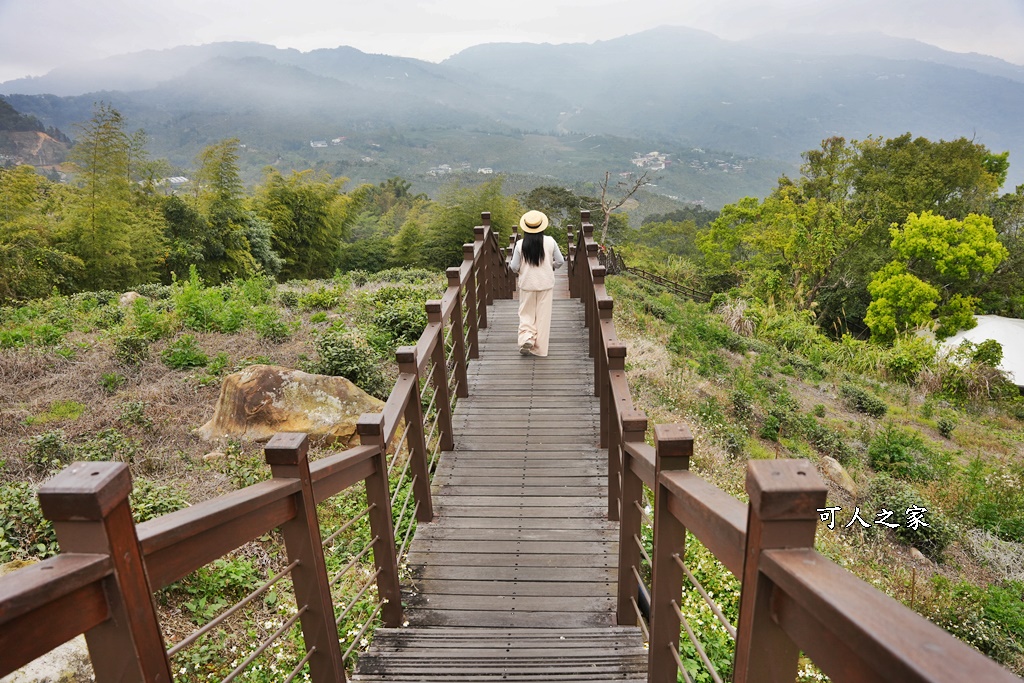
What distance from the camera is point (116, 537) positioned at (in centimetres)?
105

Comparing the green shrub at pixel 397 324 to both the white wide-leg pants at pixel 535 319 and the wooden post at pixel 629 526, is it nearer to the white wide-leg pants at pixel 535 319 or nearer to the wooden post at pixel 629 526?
the white wide-leg pants at pixel 535 319

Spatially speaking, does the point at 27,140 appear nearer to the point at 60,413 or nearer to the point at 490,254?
the point at 60,413

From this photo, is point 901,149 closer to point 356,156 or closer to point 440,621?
point 440,621

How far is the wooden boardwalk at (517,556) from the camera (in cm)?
252

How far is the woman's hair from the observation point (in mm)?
5723

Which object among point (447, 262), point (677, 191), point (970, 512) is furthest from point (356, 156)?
point (970, 512)

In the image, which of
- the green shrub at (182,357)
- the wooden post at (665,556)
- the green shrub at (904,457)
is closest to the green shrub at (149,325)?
the green shrub at (182,357)

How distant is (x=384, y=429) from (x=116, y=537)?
5.25 feet

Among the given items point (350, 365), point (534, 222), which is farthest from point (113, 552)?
point (350, 365)

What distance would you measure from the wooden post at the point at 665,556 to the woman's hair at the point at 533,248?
4.02 metres

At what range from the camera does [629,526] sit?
2.64 meters

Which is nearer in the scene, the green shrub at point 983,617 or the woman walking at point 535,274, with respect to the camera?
the green shrub at point 983,617

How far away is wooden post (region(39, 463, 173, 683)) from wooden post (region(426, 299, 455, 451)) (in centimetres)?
301

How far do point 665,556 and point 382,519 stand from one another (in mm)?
1317
